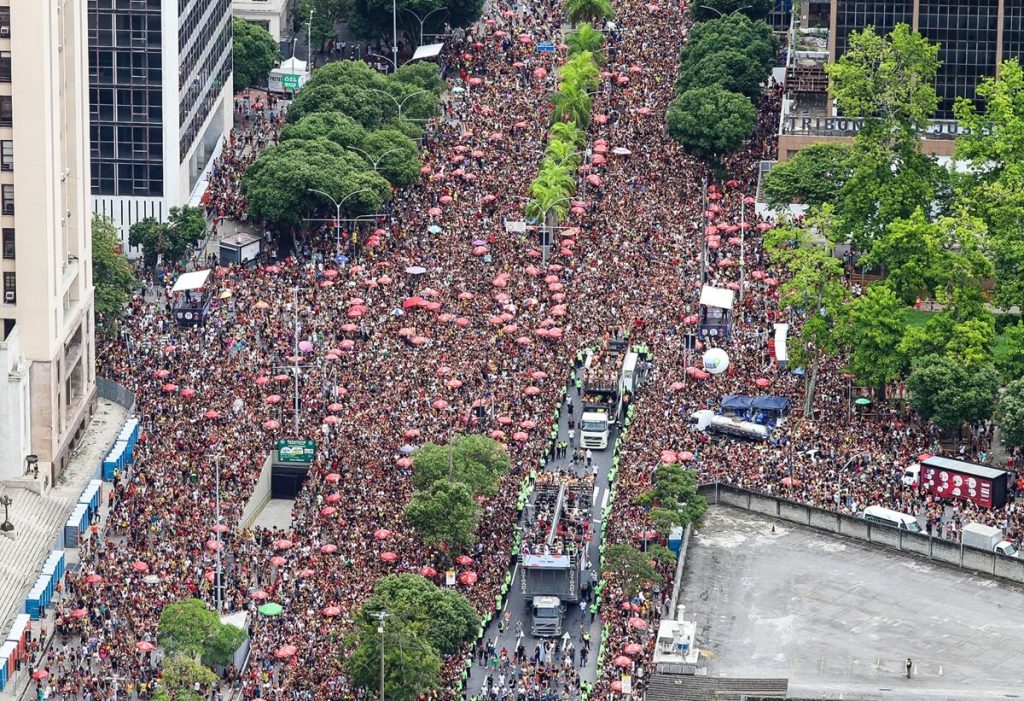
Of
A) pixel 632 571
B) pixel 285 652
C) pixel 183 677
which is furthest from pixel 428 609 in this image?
pixel 183 677

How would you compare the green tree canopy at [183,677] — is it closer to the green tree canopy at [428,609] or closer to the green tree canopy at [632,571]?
the green tree canopy at [428,609]

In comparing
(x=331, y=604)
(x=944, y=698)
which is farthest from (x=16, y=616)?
(x=944, y=698)

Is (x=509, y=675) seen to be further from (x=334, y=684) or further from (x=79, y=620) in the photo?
(x=79, y=620)

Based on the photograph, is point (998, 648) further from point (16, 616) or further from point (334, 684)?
point (16, 616)

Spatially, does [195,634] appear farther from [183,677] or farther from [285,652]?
[285,652]

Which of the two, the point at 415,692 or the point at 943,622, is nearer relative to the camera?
the point at 415,692

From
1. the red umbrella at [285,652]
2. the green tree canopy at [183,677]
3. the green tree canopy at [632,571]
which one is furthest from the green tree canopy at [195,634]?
the green tree canopy at [632,571]
